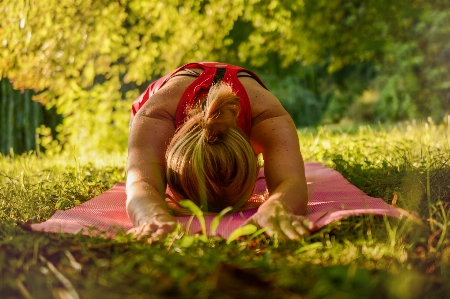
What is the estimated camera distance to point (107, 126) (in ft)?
23.7

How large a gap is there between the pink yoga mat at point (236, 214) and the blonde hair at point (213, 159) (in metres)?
0.12

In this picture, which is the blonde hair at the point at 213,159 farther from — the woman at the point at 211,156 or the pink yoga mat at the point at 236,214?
the pink yoga mat at the point at 236,214

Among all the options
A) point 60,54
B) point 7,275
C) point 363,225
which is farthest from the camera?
point 60,54

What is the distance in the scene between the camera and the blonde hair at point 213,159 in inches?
93.4

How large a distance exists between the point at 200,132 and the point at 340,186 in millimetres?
1134

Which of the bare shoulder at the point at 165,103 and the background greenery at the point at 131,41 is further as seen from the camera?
the background greenery at the point at 131,41

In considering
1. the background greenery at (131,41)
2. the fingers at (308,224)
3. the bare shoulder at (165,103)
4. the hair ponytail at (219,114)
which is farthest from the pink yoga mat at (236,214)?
the background greenery at (131,41)

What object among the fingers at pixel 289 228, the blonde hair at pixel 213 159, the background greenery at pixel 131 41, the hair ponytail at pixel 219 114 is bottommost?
the fingers at pixel 289 228

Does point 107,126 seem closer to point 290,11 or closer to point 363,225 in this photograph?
point 290,11

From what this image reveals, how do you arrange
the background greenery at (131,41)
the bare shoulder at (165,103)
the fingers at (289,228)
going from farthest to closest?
the background greenery at (131,41)
the bare shoulder at (165,103)
the fingers at (289,228)

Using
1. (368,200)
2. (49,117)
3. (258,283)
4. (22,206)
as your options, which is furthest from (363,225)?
(49,117)

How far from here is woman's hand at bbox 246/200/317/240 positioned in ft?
6.31

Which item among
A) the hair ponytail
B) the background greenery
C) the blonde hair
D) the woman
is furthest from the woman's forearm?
the background greenery

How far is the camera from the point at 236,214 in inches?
100
